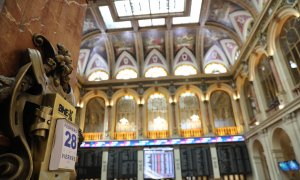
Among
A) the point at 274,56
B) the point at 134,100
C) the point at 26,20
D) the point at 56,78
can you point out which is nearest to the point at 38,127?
the point at 56,78

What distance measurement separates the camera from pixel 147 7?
1365 cm

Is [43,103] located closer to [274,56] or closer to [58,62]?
[58,62]

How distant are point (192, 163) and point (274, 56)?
27.7ft

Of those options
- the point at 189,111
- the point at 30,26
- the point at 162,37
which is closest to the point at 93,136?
the point at 189,111

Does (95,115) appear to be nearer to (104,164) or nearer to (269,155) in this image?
(104,164)

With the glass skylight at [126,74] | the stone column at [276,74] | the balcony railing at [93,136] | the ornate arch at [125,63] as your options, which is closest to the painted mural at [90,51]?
the ornate arch at [125,63]

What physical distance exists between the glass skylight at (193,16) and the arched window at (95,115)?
28.8ft

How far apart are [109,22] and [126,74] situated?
4.62 m

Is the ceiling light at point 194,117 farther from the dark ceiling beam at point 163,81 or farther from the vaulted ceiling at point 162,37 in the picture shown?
the vaulted ceiling at point 162,37

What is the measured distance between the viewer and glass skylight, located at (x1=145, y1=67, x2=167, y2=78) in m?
17.4

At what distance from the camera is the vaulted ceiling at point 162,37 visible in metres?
13.5

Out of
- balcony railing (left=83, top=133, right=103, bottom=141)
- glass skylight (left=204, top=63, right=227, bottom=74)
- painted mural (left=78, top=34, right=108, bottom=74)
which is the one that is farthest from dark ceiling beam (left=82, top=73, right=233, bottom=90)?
balcony railing (left=83, top=133, right=103, bottom=141)

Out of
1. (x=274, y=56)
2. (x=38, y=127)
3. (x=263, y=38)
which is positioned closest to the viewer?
(x=38, y=127)

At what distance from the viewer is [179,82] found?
54.7 feet
